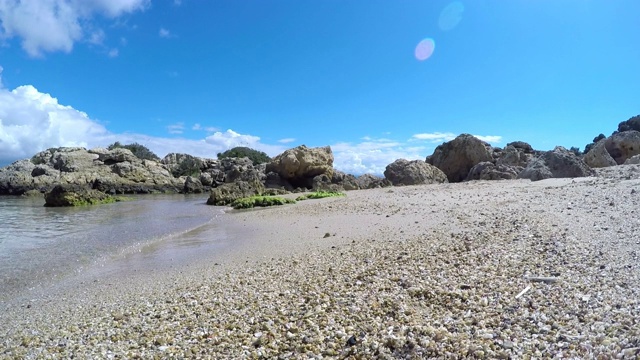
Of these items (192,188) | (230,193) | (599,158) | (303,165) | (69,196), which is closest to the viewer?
(69,196)

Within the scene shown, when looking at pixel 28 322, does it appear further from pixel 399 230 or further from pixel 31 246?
pixel 399 230

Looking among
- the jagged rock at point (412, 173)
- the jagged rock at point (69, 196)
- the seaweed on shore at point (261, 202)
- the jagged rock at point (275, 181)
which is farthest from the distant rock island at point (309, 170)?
the seaweed on shore at point (261, 202)

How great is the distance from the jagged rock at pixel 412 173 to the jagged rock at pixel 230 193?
11.4m

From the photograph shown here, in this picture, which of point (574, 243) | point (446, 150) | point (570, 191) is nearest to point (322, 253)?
point (574, 243)

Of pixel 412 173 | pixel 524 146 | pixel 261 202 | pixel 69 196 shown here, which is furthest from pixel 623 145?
pixel 69 196

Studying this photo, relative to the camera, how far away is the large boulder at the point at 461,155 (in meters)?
32.5

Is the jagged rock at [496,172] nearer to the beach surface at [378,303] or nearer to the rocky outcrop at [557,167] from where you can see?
the rocky outcrop at [557,167]

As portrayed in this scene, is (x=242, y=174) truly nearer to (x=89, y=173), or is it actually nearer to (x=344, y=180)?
(x=344, y=180)

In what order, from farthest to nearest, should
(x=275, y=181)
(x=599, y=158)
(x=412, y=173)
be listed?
(x=275, y=181), (x=412, y=173), (x=599, y=158)

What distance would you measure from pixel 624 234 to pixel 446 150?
29366 millimetres

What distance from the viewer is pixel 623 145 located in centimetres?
3189

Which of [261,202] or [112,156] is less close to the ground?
[112,156]

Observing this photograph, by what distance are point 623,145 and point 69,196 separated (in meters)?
42.7

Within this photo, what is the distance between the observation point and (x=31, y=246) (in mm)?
9617
